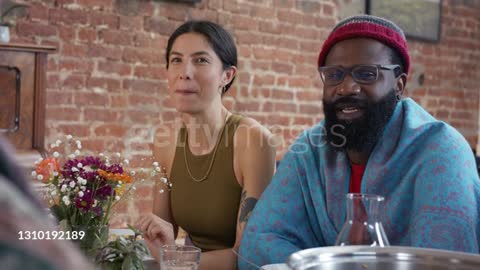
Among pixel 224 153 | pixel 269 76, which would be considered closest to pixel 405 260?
pixel 224 153

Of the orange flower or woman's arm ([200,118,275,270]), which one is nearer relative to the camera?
the orange flower

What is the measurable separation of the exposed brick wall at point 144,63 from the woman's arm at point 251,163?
4.51 ft

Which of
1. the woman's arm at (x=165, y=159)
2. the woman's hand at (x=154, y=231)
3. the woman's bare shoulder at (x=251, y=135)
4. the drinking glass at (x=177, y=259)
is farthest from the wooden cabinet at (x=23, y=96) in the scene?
the drinking glass at (x=177, y=259)

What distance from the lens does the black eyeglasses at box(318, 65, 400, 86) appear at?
1752mm

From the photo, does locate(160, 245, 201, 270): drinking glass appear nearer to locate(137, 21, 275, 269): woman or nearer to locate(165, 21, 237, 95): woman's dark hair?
locate(137, 21, 275, 269): woman

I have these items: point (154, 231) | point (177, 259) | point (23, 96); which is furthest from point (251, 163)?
point (23, 96)

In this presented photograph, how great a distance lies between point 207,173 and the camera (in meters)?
2.36

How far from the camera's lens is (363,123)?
1.80 metres

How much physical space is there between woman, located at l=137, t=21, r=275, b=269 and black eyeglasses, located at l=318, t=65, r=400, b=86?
1.87ft

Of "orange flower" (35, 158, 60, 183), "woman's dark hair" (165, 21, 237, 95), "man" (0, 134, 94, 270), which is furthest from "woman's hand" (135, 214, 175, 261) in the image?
"man" (0, 134, 94, 270)

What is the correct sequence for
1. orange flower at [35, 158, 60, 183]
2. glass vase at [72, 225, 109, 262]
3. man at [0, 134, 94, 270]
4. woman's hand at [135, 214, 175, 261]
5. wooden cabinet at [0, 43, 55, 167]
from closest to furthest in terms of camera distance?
man at [0, 134, 94, 270] < glass vase at [72, 225, 109, 262] < orange flower at [35, 158, 60, 183] < woman's hand at [135, 214, 175, 261] < wooden cabinet at [0, 43, 55, 167]

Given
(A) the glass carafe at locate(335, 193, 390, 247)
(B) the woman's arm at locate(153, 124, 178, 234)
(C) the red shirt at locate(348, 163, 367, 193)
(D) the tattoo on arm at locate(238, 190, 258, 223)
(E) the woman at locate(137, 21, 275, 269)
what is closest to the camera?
(A) the glass carafe at locate(335, 193, 390, 247)

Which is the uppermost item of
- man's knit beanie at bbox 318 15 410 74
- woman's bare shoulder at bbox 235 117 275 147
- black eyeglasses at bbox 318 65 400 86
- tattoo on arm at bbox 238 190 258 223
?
man's knit beanie at bbox 318 15 410 74

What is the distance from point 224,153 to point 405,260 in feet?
5.31
